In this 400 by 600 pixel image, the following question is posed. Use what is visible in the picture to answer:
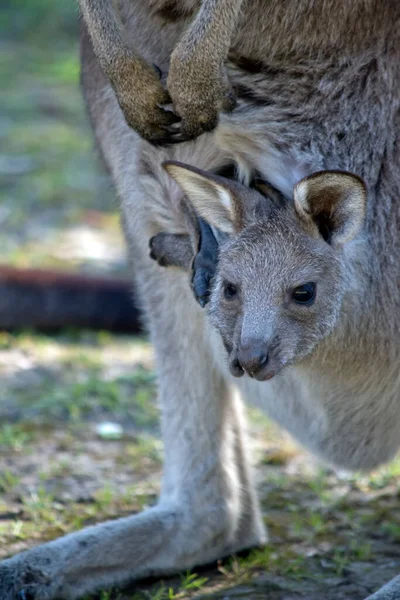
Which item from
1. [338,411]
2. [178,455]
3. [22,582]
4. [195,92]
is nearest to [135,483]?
[178,455]

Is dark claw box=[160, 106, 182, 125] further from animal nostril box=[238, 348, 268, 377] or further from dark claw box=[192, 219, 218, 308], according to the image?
animal nostril box=[238, 348, 268, 377]

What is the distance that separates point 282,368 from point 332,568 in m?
0.81

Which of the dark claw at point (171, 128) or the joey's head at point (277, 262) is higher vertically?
the dark claw at point (171, 128)

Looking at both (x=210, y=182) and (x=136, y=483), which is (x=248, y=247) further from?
(x=136, y=483)

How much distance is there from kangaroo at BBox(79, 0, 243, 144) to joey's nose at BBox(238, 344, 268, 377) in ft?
1.72

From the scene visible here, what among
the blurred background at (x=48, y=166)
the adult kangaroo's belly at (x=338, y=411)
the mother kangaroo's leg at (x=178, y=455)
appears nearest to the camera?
the adult kangaroo's belly at (x=338, y=411)

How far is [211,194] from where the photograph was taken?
7.67 ft

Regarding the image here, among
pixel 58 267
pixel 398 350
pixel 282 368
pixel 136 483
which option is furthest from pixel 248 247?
pixel 58 267

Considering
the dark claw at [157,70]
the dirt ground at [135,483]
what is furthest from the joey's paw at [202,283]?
the dirt ground at [135,483]

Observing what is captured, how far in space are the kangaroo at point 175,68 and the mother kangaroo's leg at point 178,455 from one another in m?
0.27

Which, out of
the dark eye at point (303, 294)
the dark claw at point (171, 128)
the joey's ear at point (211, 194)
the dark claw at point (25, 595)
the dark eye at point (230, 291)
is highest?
the dark claw at point (171, 128)

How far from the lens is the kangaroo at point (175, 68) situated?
2277 mm

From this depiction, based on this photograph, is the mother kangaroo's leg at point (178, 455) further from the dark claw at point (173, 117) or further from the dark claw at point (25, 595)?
the dark claw at point (173, 117)

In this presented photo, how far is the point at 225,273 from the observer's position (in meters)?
2.29
